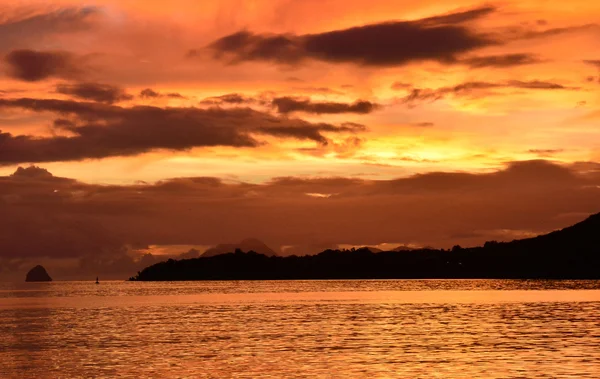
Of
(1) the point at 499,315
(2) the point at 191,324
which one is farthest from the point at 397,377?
Answer: (1) the point at 499,315

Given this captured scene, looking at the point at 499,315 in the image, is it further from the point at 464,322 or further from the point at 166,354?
the point at 166,354

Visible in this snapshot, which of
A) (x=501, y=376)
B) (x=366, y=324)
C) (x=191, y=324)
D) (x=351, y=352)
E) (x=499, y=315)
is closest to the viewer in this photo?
(x=501, y=376)

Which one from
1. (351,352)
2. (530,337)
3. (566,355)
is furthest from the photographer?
(530,337)

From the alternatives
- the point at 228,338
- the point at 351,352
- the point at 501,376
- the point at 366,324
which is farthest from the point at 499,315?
the point at 501,376

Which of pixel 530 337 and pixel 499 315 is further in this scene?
pixel 499 315

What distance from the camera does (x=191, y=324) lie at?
116062mm

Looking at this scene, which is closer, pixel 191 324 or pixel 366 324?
pixel 366 324

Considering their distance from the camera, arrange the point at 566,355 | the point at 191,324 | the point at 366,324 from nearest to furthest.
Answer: the point at 566,355 → the point at 366,324 → the point at 191,324

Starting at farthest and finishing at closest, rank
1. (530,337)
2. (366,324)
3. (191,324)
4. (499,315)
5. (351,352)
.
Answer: (499,315) < (191,324) < (366,324) < (530,337) < (351,352)

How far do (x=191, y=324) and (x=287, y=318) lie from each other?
1618 centimetres

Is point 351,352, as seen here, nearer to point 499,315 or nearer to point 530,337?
point 530,337

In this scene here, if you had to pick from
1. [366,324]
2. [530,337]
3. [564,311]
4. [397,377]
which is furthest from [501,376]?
[564,311]

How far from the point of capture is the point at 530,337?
3383 inches

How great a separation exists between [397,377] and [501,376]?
677 cm
